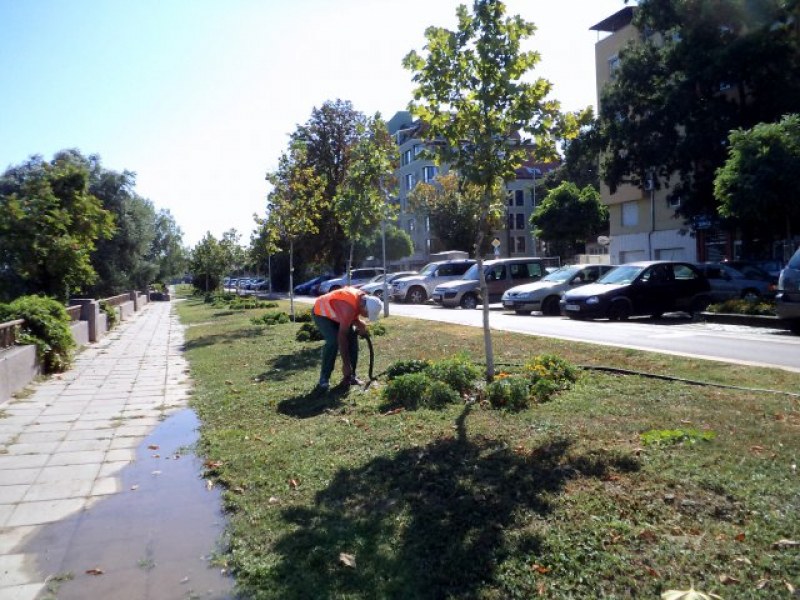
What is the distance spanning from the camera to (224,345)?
52.0 ft

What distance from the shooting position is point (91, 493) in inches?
217

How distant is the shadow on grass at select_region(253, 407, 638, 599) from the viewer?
11.4ft

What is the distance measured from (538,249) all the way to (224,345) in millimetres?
55421

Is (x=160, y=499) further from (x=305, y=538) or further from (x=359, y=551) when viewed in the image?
(x=359, y=551)

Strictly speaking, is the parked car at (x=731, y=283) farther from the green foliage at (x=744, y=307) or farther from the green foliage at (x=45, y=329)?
the green foliage at (x=45, y=329)

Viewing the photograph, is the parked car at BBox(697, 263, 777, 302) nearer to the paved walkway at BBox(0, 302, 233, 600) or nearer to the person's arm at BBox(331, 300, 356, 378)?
the person's arm at BBox(331, 300, 356, 378)

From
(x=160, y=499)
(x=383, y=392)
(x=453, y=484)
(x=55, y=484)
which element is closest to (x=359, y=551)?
(x=453, y=484)

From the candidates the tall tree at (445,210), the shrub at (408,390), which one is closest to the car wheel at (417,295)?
the shrub at (408,390)

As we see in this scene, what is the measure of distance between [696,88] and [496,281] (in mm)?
9907

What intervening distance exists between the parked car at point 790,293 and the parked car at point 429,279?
17.1m

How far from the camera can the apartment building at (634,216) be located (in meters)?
34.8

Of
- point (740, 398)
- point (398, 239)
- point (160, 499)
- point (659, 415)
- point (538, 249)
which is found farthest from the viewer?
point (538, 249)

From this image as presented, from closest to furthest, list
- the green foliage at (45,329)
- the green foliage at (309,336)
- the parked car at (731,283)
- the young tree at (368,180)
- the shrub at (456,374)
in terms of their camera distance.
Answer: the shrub at (456,374) → the green foliage at (45,329) → the green foliage at (309,336) → the young tree at (368,180) → the parked car at (731,283)

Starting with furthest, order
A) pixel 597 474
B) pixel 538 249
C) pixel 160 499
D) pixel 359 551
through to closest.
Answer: pixel 538 249, pixel 160 499, pixel 597 474, pixel 359 551
